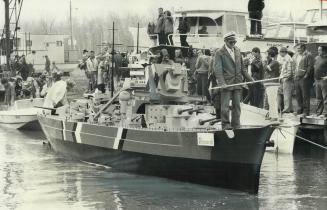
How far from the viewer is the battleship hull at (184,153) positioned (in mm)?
14086

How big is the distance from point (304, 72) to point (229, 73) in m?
5.78

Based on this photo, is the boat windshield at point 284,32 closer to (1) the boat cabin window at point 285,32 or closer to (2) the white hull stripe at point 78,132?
(1) the boat cabin window at point 285,32

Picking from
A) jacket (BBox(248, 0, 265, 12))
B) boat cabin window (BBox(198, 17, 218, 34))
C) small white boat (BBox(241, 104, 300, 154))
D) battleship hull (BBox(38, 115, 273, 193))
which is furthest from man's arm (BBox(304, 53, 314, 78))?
boat cabin window (BBox(198, 17, 218, 34))

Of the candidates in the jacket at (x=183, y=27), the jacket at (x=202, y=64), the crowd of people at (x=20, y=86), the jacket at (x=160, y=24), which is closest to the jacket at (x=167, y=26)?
the jacket at (x=160, y=24)

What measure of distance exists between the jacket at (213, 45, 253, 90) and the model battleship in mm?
833

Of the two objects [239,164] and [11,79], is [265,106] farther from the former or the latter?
[11,79]

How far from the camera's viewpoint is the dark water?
13.9m

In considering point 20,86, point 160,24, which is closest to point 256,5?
point 160,24

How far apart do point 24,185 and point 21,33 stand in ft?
124

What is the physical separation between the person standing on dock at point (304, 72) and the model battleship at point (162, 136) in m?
3.86

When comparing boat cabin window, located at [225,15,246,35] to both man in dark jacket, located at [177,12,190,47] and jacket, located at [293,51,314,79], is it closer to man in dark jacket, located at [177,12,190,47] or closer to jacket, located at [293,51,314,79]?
man in dark jacket, located at [177,12,190,47]

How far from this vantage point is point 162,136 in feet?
49.4

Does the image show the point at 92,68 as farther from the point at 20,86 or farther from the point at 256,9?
the point at 20,86

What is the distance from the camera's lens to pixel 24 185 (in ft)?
52.0
